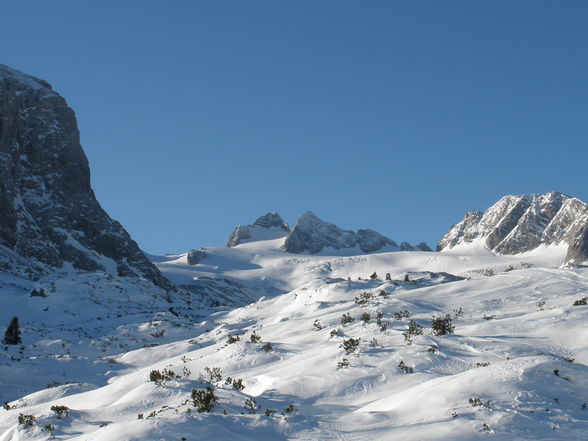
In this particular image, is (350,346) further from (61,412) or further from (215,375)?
(61,412)

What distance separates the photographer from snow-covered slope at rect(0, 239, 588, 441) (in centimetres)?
973

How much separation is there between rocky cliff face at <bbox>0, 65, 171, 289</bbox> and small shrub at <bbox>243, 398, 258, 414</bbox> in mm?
74439

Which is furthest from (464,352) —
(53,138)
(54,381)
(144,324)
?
(53,138)

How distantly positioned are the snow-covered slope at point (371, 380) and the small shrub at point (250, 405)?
75 millimetres

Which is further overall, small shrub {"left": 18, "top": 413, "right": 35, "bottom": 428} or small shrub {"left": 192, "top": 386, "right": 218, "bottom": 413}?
small shrub {"left": 18, "top": 413, "right": 35, "bottom": 428}

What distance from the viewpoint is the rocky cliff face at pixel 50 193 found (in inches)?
3305

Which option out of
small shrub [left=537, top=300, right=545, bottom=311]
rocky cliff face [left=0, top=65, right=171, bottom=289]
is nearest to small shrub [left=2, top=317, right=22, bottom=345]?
small shrub [left=537, top=300, right=545, bottom=311]

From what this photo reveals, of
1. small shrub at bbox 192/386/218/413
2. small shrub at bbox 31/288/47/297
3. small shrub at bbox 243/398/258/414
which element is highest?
small shrub at bbox 31/288/47/297

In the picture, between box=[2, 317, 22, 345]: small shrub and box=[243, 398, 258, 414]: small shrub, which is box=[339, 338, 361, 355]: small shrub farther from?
box=[2, 317, 22, 345]: small shrub

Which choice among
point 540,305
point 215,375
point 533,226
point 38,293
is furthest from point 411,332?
point 533,226

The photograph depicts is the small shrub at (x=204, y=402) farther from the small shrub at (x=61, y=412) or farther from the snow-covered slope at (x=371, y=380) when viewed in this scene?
the small shrub at (x=61, y=412)

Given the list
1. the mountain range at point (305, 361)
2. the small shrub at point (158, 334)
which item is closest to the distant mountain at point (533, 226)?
the mountain range at point (305, 361)

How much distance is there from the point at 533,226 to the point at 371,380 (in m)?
165

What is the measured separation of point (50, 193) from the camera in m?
96.4
